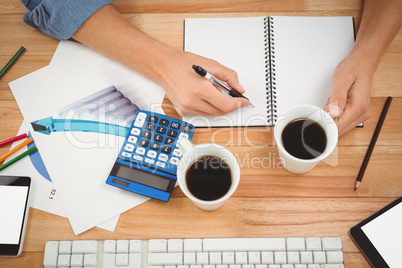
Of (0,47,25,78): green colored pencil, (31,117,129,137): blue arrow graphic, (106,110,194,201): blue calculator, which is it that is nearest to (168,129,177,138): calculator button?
(106,110,194,201): blue calculator

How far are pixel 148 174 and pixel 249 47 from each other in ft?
1.23

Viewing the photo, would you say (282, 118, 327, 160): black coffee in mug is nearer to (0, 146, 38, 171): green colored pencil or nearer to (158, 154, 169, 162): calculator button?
(158, 154, 169, 162): calculator button

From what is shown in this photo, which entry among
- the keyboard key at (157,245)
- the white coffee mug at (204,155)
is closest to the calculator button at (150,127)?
the white coffee mug at (204,155)

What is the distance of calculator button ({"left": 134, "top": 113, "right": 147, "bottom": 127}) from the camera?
2.21ft

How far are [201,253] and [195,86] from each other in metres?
0.33

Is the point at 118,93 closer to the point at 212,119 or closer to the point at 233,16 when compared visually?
the point at 212,119

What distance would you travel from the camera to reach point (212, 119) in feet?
2.28

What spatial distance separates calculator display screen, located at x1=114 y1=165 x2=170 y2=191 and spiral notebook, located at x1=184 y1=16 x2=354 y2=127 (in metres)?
0.14

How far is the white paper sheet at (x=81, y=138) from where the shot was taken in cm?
65

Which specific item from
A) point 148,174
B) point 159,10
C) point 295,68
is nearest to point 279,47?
point 295,68

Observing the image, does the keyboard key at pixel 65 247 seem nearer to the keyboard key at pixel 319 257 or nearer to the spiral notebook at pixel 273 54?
the spiral notebook at pixel 273 54

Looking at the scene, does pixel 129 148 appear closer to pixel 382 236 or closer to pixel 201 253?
pixel 201 253

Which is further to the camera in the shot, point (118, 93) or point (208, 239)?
point (118, 93)

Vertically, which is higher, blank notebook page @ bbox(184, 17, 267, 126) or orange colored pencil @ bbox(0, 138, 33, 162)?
blank notebook page @ bbox(184, 17, 267, 126)
